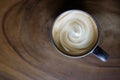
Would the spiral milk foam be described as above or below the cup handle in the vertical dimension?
above

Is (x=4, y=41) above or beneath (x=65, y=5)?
beneath

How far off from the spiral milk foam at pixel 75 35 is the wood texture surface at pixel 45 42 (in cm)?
3

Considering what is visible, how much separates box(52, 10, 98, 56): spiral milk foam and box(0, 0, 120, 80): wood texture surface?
1.1 inches

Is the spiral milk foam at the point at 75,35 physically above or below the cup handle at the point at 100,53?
above

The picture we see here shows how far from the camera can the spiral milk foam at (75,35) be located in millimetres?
974

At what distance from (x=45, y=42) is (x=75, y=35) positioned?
0.11 m

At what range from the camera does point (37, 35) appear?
0.97 m

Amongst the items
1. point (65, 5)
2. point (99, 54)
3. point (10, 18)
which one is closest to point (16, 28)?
point (10, 18)

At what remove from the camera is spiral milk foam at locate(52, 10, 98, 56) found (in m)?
0.97

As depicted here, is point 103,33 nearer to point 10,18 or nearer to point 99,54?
point 99,54

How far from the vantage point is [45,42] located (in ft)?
3.18

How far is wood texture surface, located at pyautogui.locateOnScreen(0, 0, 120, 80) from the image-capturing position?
0.96 metres

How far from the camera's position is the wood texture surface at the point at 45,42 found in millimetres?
963

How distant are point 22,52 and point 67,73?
0.18 meters
